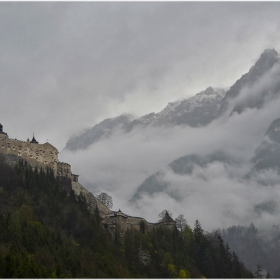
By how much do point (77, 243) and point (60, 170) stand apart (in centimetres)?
3079

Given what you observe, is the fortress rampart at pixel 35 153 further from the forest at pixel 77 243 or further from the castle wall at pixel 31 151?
the forest at pixel 77 243

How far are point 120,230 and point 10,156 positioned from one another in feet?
102

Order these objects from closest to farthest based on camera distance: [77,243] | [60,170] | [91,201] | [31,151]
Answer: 1. [77,243]
2. [31,151]
3. [60,170]
4. [91,201]

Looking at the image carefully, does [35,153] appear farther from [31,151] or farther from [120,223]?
[120,223]

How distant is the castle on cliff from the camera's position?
113 m

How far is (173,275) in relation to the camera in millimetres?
98812

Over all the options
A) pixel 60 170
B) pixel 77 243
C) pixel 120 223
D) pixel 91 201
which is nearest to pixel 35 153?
pixel 60 170

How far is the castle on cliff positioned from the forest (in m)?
3.28

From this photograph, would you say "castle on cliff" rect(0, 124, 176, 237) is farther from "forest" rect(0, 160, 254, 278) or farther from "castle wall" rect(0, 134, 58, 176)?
"forest" rect(0, 160, 254, 278)

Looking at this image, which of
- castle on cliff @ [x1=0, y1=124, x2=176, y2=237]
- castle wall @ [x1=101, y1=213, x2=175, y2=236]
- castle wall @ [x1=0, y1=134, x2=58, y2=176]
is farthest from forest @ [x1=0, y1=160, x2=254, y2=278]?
castle wall @ [x1=0, y1=134, x2=58, y2=176]

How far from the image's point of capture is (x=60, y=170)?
12244 cm

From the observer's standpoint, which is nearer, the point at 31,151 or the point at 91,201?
the point at 31,151

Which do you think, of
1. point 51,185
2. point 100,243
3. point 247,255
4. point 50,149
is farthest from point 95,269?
point 247,255

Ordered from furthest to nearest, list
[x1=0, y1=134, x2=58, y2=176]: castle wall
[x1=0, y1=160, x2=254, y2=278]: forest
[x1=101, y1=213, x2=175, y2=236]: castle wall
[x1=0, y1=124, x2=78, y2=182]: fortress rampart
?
[x1=0, y1=124, x2=78, y2=182]: fortress rampart, [x1=0, y1=134, x2=58, y2=176]: castle wall, [x1=101, y1=213, x2=175, y2=236]: castle wall, [x1=0, y1=160, x2=254, y2=278]: forest
